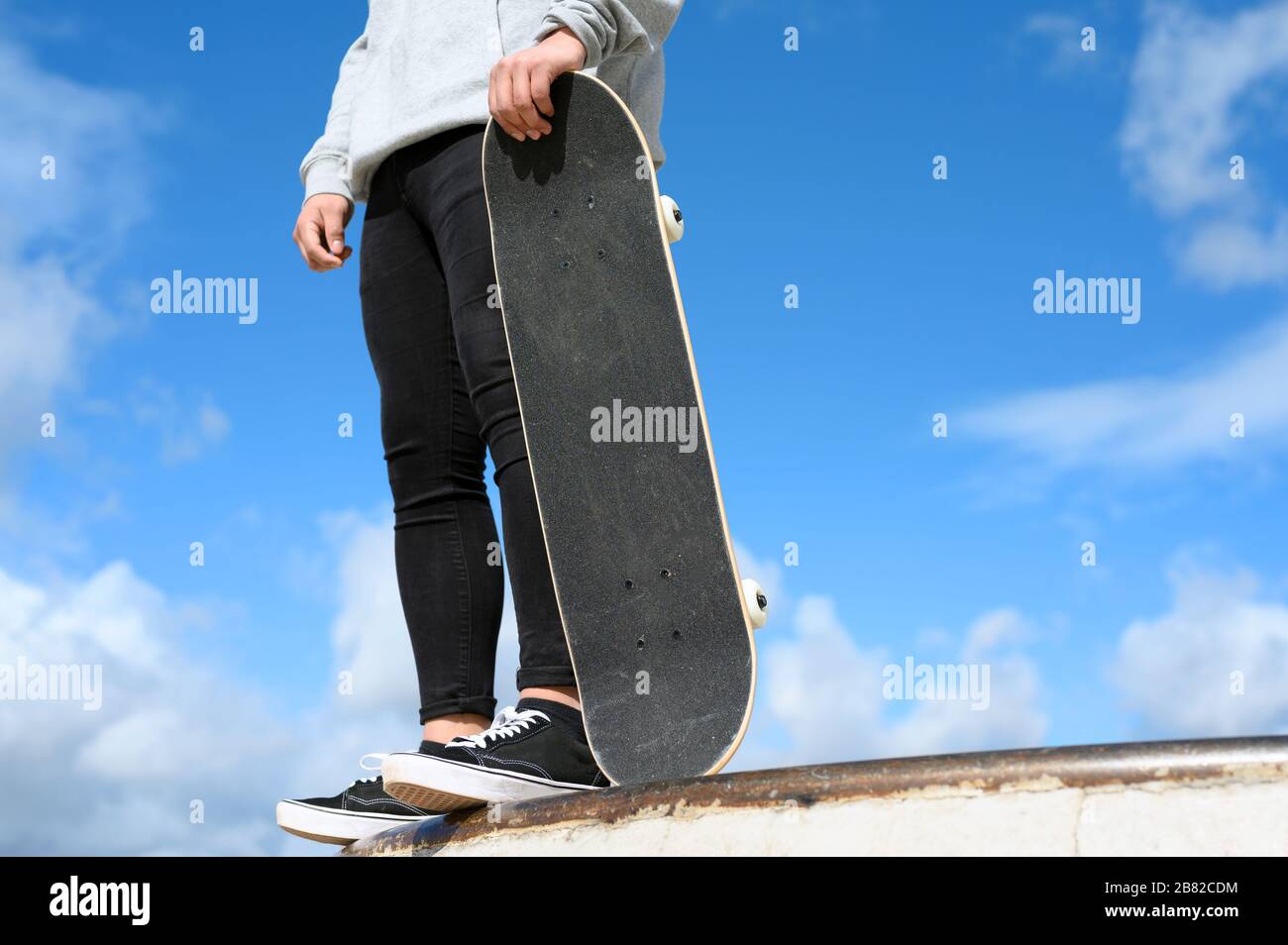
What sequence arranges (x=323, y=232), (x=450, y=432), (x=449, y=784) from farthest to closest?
(x=323, y=232)
(x=450, y=432)
(x=449, y=784)

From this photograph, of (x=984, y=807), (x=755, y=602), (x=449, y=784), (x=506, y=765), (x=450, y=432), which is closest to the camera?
(x=984, y=807)

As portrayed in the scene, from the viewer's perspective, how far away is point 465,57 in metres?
2.58

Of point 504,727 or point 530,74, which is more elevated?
point 530,74

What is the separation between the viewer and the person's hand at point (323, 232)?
2855 mm

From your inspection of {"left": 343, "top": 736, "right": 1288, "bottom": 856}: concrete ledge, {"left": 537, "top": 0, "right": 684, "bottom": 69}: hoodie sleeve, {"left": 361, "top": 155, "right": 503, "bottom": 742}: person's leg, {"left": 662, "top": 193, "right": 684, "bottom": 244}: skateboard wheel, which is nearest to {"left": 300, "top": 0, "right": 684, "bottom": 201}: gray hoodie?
{"left": 537, "top": 0, "right": 684, "bottom": 69}: hoodie sleeve

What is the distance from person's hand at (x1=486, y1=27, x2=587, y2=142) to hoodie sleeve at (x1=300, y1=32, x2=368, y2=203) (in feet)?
2.12

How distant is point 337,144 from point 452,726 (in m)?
1.58

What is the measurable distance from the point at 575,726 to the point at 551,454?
595 millimetres

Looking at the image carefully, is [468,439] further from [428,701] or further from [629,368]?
[428,701]

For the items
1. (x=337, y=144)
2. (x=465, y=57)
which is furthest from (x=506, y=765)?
(x=337, y=144)

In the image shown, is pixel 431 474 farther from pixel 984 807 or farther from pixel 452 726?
pixel 984 807

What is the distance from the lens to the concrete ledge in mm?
1410

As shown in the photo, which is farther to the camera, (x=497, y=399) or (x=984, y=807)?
(x=497, y=399)
